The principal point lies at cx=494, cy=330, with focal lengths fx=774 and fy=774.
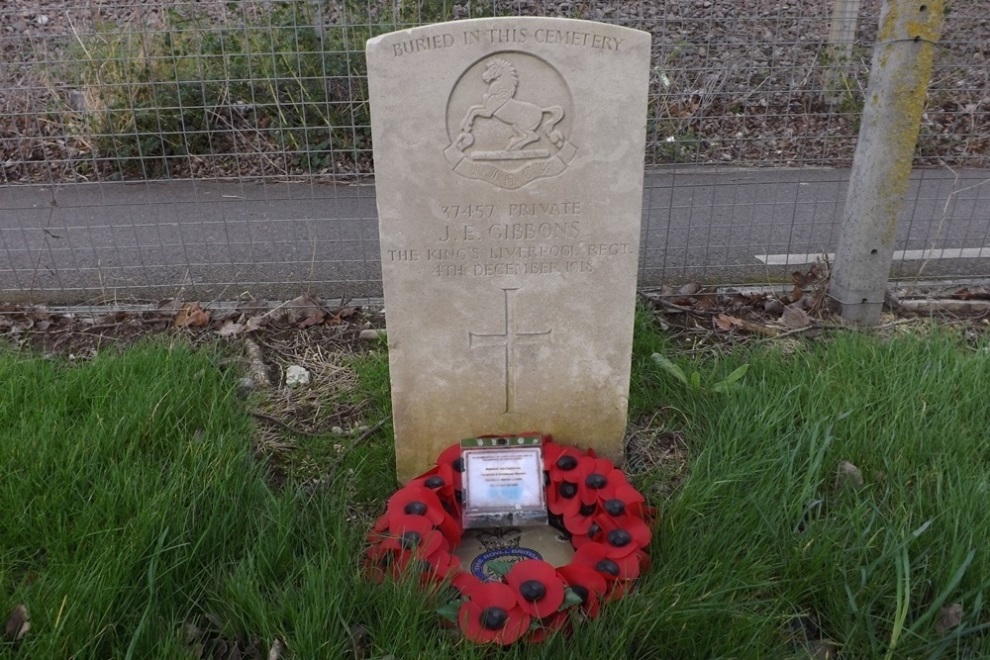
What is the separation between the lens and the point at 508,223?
225 centimetres

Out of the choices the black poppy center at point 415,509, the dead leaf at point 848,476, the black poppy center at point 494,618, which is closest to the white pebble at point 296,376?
the black poppy center at point 415,509

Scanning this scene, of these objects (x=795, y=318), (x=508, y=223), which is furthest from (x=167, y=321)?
(x=795, y=318)

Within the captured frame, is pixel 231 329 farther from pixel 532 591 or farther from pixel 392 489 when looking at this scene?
pixel 532 591

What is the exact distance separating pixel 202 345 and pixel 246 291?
816 mm

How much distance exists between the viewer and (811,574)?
197cm

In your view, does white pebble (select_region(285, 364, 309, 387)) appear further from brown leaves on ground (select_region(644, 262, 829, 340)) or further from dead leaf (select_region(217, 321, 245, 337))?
brown leaves on ground (select_region(644, 262, 829, 340))

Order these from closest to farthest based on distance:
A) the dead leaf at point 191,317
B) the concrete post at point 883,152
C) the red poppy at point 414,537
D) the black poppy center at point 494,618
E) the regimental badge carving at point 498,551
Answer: the black poppy center at point 494,618
the red poppy at point 414,537
the regimental badge carving at point 498,551
the concrete post at point 883,152
the dead leaf at point 191,317

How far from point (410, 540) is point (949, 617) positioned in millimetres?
1336

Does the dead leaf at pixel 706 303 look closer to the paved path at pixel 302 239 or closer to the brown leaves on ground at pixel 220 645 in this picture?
the paved path at pixel 302 239

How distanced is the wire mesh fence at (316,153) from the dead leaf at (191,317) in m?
0.35

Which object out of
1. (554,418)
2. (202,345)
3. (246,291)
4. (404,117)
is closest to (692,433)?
(554,418)

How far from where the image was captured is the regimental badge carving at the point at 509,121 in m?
2.09

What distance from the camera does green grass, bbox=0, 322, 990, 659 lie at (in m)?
1.79

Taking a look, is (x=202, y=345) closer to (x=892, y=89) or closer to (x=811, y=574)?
(x=811, y=574)
